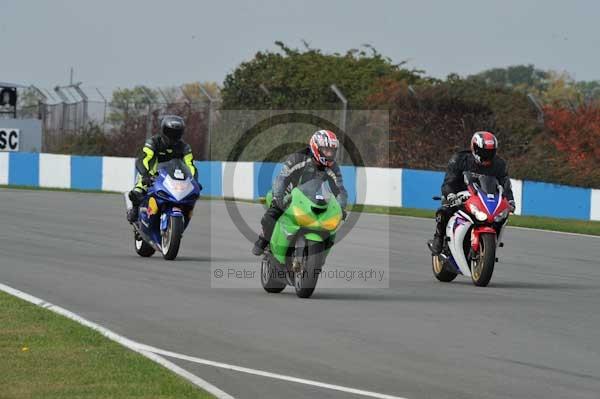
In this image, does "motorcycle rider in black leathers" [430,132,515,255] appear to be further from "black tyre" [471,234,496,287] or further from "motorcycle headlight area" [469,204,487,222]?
"black tyre" [471,234,496,287]

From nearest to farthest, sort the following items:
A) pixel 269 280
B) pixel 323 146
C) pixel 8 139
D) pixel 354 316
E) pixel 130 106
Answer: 1. pixel 354 316
2. pixel 323 146
3. pixel 269 280
4. pixel 8 139
5. pixel 130 106

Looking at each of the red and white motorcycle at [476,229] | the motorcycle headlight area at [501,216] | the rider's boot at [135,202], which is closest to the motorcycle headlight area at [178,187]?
the rider's boot at [135,202]

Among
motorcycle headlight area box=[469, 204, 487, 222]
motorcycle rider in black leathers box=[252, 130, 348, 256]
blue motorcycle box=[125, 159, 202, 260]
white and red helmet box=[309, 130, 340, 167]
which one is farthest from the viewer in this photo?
blue motorcycle box=[125, 159, 202, 260]

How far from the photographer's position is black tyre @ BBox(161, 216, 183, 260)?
1549cm

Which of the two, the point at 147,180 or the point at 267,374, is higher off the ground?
the point at 147,180

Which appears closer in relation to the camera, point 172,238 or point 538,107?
point 172,238

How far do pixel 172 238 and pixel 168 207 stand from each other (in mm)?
415

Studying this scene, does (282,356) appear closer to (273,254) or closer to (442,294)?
(273,254)

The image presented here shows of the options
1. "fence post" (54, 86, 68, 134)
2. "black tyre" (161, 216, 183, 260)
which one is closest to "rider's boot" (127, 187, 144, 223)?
"black tyre" (161, 216, 183, 260)

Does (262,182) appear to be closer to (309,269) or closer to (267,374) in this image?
(309,269)

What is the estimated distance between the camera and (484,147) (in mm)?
13906

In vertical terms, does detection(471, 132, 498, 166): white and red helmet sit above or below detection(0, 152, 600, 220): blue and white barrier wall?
above

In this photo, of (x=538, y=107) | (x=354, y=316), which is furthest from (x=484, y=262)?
(x=538, y=107)

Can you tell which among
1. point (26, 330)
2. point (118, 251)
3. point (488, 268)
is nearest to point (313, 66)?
point (118, 251)
